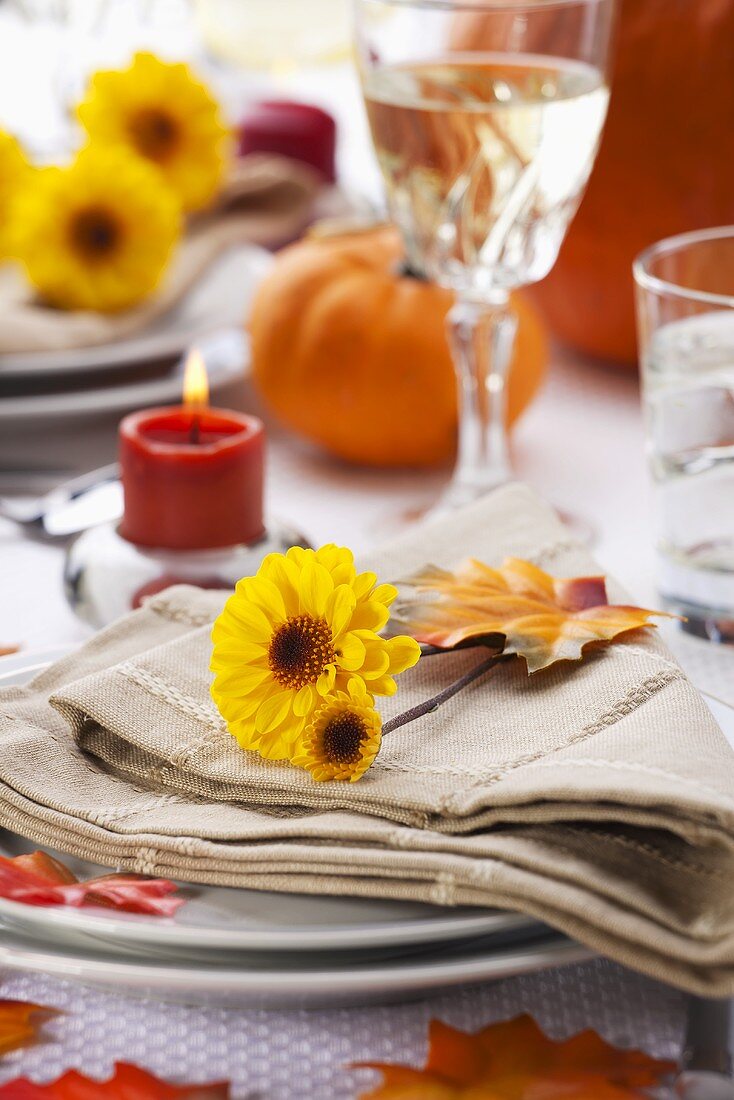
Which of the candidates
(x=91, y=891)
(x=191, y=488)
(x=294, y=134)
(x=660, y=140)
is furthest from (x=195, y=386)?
(x=294, y=134)

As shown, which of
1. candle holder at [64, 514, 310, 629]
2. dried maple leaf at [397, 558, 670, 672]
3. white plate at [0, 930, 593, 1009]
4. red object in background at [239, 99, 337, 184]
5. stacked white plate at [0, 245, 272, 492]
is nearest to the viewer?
white plate at [0, 930, 593, 1009]

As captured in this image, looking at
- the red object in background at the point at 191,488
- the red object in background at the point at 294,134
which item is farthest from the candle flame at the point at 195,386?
the red object in background at the point at 294,134

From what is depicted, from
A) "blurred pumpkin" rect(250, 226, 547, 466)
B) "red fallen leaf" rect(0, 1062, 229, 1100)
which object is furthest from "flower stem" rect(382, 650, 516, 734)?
"blurred pumpkin" rect(250, 226, 547, 466)

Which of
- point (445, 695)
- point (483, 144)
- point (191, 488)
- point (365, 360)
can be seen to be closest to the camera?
point (445, 695)

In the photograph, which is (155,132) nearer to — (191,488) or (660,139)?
(660,139)

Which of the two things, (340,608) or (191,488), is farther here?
(191,488)

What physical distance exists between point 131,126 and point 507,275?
453 mm

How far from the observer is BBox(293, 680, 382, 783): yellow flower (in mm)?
471

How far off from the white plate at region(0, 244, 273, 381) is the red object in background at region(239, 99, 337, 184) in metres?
0.23

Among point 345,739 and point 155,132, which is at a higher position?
point 155,132

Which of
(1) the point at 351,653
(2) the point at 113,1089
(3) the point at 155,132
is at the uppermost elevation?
(3) the point at 155,132

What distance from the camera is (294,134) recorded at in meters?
1.40

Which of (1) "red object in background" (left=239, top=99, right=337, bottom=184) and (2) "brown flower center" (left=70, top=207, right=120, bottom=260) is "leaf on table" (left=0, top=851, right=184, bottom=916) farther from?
(1) "red object in background" (left=239, top=99, right=337, bottom=184)

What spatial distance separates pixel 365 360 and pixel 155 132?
36 centimetres
